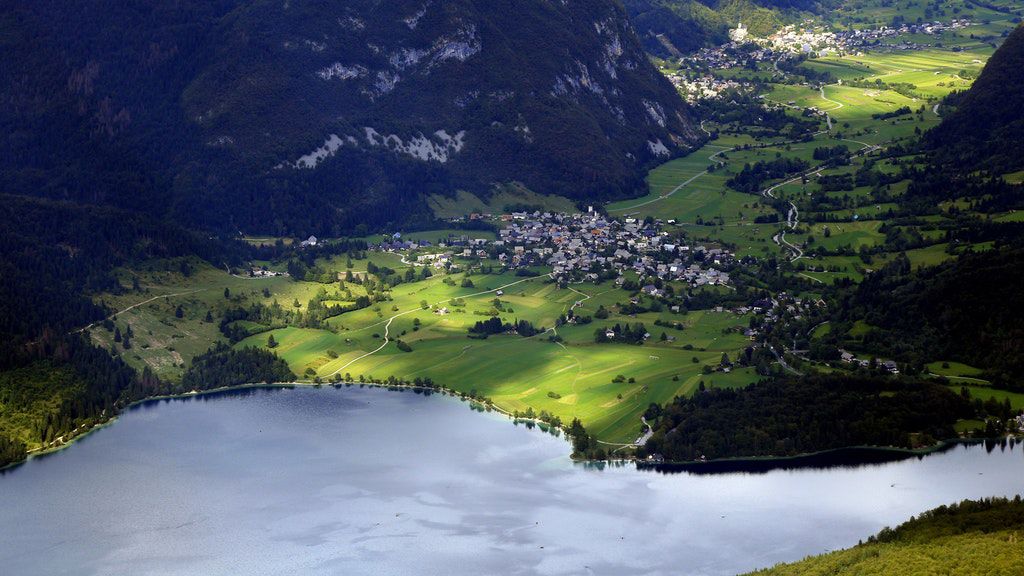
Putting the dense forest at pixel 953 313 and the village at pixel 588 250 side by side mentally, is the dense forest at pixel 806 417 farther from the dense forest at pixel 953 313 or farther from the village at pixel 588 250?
the village at pixel 588 250

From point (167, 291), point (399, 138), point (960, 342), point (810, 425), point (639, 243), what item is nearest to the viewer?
point (810, 425)

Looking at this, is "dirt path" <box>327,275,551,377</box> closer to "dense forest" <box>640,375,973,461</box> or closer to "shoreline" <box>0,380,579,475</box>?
"shoreline" <box>0,380,579,475</box>

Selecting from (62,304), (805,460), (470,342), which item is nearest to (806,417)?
(805,460)

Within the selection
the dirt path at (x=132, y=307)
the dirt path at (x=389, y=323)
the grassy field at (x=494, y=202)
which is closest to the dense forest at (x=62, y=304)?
the dirt path at (x=132, y=307)

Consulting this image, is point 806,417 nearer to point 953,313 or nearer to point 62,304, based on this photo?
point 953,313

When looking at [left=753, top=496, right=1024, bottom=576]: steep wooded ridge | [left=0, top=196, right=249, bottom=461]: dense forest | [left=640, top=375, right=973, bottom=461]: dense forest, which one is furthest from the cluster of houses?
[left=753, top=496, right=1024, bottom=576]: steep wooded ridge

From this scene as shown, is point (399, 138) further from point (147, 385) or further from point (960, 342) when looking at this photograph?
point (960, 342)

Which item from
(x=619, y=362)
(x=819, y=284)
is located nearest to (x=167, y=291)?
(x=619, y=362)
